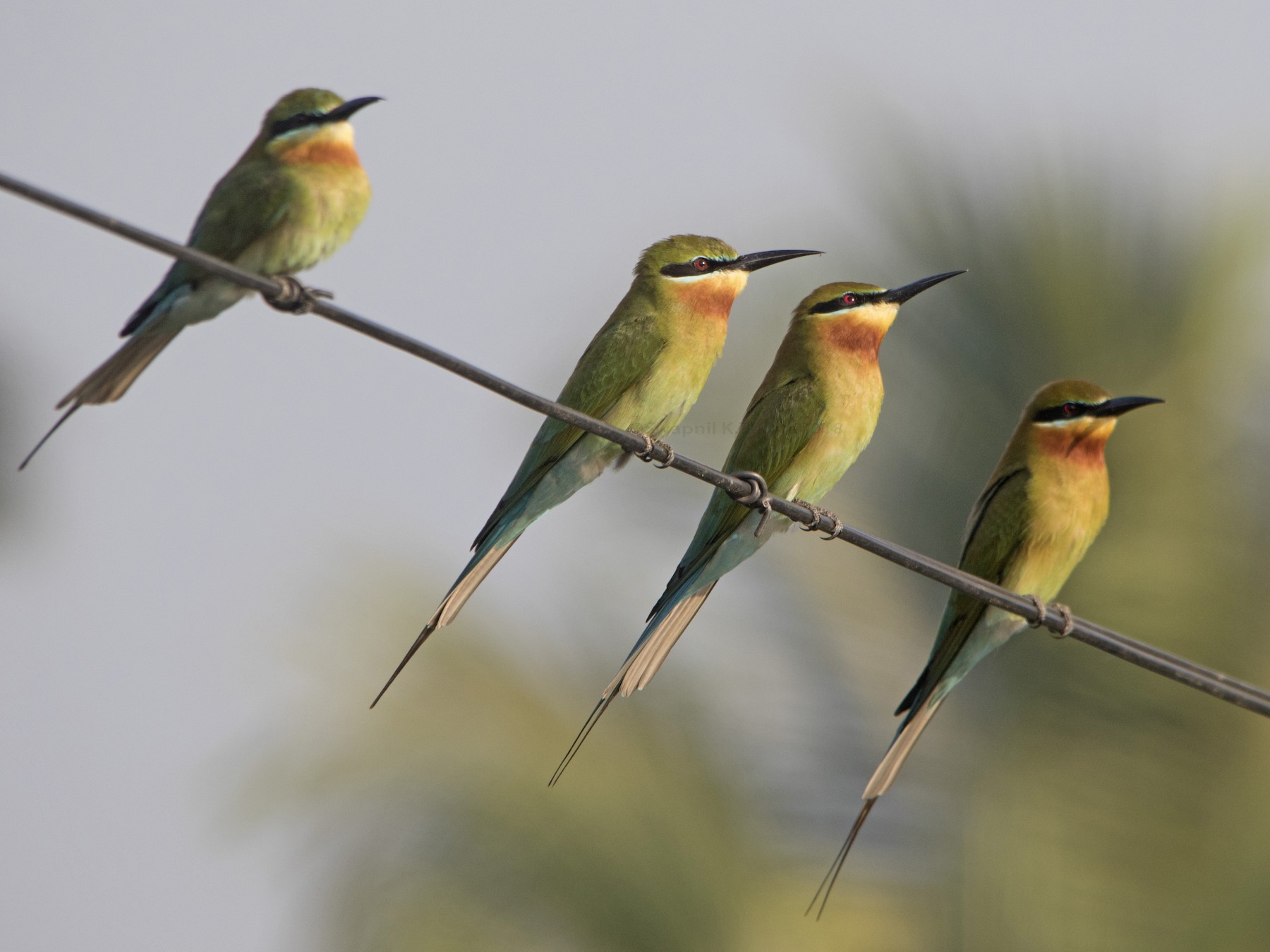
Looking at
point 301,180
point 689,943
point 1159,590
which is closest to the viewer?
point 301,180

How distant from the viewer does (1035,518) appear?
3719 millimetres

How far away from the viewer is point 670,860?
208 inches

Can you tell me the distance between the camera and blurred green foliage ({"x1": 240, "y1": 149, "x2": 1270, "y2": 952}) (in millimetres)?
5145

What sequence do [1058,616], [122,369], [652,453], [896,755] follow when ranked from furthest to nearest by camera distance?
[896,755], [1058,616], [652,453], [122,369]

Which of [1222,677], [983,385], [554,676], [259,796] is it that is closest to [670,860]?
[554,676]

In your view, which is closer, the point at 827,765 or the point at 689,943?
the point at 689,943

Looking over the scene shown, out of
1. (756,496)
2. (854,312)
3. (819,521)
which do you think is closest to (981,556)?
(854,312)

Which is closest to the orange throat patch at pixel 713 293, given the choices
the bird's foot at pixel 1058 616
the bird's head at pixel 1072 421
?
the bird's head at pixel 1072 421

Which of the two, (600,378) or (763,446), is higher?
(600,378)

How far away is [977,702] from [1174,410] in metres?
1.47

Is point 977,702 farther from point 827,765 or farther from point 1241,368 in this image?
point 1241,368

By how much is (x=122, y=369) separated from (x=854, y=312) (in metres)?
1.89

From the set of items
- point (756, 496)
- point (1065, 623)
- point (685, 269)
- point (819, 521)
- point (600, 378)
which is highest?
point (685, 269)

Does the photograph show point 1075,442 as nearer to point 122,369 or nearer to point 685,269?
point 685,269
